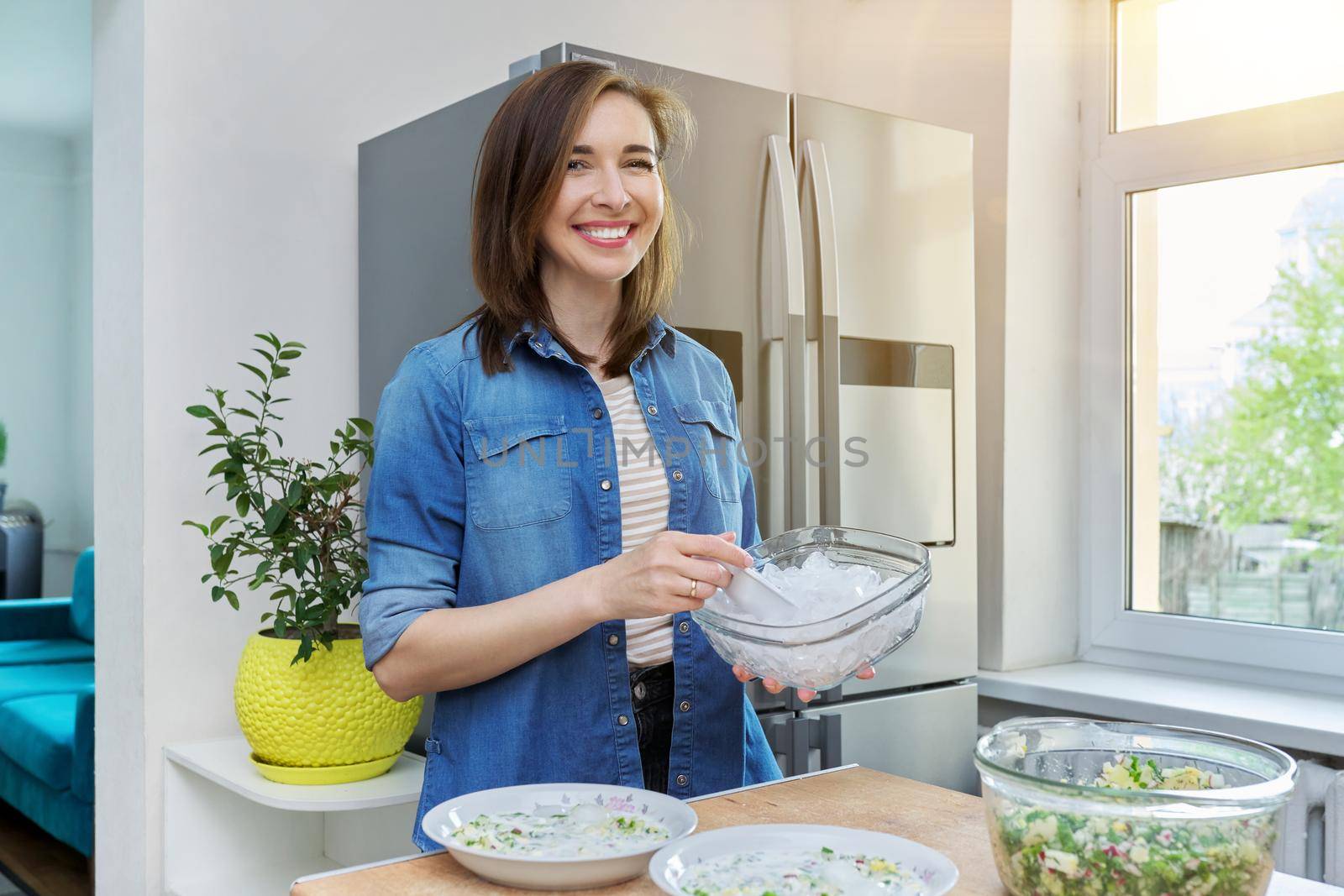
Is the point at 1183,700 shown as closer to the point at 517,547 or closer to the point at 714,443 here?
the point at 714,443

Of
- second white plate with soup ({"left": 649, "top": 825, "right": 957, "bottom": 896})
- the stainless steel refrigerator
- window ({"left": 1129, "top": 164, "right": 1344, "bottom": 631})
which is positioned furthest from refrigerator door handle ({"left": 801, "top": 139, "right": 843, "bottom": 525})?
second white plate with soup ({"left": 649, "top": 825, "right": 957, "bottom": 896})

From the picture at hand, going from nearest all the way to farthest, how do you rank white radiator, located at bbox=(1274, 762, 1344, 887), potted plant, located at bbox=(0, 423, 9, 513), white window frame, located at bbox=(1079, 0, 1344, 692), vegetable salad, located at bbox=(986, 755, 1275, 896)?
vegetable salad, located at bbox=(986, 755, 1275, 896)
white radiator, located at bbox=(1274, 762, 1344, 887)
white window frame, located at bbox=(1079, 0, 1344, 692)
potted plant, located at bbox=(0, 423, 9, 513)

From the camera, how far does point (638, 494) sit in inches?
51.0

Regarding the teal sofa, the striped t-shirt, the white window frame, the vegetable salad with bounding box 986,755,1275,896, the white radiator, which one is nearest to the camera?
the vegetable salad with bounding box 986,755,1275,896

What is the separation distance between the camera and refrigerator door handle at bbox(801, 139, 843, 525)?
193 centimetres

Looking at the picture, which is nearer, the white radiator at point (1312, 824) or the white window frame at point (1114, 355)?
the white radiator at point (1312, 824)

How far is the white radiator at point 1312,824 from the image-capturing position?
1.81 metres

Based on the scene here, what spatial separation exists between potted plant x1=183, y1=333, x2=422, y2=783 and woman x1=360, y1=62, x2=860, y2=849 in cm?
46

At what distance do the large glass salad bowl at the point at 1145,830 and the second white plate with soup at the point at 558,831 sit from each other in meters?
0.25

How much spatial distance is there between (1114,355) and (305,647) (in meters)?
1.81

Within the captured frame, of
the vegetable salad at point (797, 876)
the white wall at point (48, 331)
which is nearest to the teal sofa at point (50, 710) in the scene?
the white wall at point (48, 331)

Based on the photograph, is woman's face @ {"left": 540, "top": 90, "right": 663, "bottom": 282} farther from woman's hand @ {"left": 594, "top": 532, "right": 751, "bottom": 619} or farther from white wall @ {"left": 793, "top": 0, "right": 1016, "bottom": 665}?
white wall @ {"left": 793, "top": 0, "right": 1016, "bottom": 665}

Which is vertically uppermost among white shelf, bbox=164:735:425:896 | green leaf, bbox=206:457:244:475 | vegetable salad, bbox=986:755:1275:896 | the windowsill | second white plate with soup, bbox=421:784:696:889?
green leaf, bbox=206:457:244:475

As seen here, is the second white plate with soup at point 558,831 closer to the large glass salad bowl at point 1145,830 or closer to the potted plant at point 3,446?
the large glass salad bowl at point 1145,830
